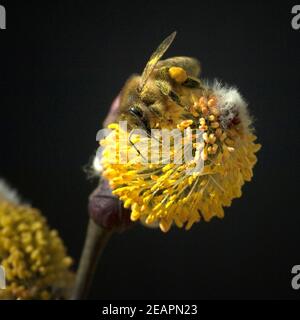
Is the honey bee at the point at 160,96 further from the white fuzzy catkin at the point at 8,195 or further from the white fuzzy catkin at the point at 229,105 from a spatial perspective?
the white fuzzy catkin at the point at 8,195

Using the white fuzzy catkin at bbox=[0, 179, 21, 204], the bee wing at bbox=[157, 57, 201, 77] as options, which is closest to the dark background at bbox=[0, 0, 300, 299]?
the white fuzzy catkin at bbox=[0, 179, 21, 204]

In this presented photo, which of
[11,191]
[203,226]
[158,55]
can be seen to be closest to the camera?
[158,55]

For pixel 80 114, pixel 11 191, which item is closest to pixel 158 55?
pixel 11 191

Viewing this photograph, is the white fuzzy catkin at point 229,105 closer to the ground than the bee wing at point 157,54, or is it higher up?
closer to the ground

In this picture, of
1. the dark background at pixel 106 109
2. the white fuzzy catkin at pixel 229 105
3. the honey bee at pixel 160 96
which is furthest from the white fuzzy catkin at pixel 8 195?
the white fuzzy catkin at pixel 229 105

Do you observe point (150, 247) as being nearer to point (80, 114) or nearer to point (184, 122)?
point (80, 114)
